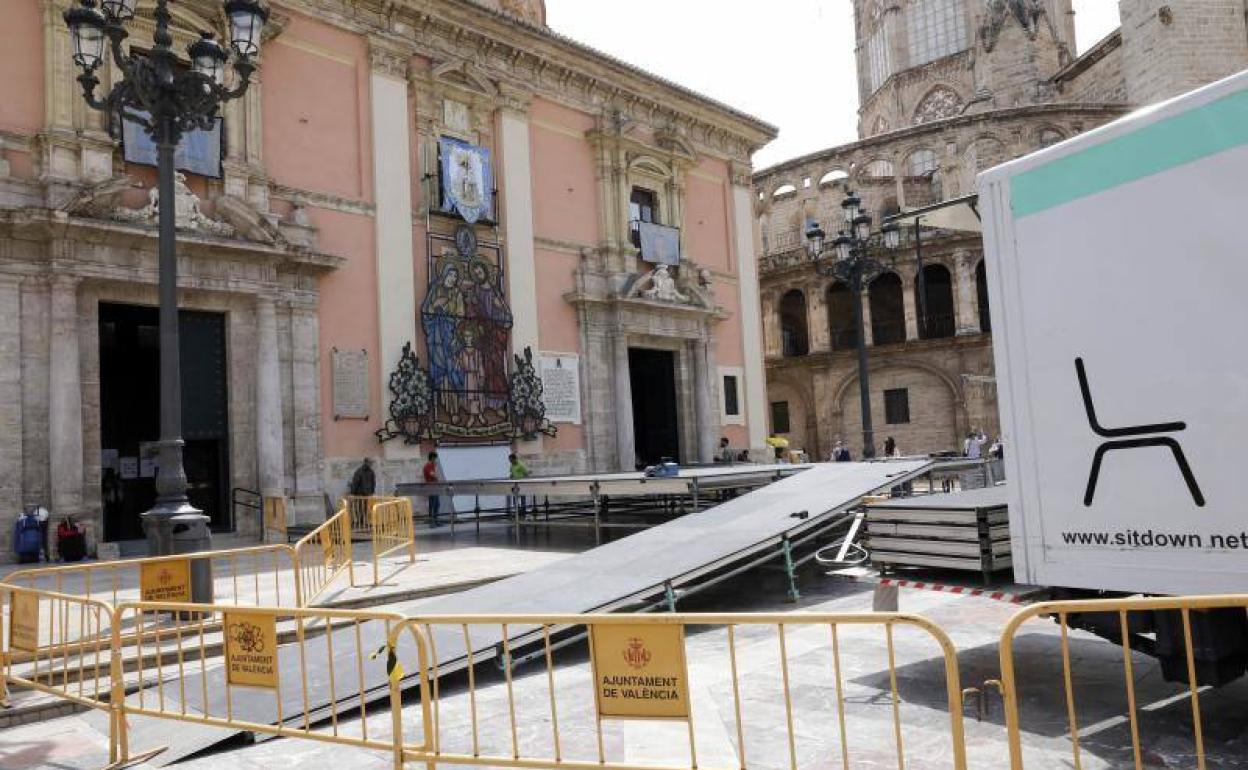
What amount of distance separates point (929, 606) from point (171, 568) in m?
6.69

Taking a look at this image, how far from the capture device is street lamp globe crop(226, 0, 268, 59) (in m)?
8.45

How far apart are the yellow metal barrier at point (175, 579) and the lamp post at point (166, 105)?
0.68 metres

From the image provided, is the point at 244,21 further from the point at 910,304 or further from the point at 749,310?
the point at 910,304

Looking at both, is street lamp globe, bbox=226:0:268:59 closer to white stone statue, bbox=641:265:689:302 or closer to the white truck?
the white truck

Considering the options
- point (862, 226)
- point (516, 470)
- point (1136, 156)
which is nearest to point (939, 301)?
point (862, 226)

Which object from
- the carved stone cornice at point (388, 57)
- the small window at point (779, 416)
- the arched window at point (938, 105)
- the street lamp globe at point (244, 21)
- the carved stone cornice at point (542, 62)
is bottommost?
the small window at point (779, 416)

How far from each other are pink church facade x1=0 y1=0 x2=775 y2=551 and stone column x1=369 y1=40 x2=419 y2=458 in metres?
0.05

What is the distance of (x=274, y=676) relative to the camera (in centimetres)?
473

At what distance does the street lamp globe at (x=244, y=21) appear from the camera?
8453 mm

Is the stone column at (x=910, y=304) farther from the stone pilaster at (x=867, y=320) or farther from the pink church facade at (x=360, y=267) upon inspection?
the pink church facade at (x=360, y=267)

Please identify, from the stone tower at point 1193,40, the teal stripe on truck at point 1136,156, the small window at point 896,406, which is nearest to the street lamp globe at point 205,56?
the teal stripe on truck at point 1136,156

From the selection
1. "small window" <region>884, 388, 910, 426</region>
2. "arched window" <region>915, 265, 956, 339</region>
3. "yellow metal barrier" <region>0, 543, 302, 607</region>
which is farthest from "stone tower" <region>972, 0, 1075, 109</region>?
"yellow metal barrier" <region>0, 543, 302, 607</region>

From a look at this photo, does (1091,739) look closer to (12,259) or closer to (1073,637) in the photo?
(1073,637)

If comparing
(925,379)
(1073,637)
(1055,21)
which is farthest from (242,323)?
(1055,21)
